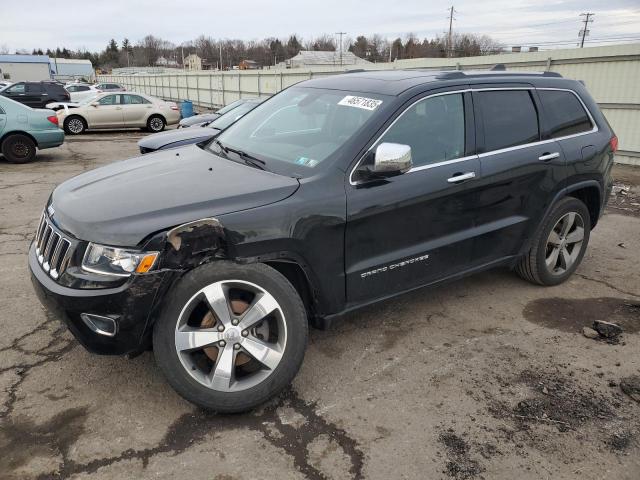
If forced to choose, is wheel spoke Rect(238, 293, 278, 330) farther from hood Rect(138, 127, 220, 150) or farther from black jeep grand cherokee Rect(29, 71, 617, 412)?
hood Rect(138, 127, 220, 150)

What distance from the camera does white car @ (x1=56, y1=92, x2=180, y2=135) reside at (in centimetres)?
1772

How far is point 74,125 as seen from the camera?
17781 mm

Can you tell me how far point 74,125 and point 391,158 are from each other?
57.7 ft

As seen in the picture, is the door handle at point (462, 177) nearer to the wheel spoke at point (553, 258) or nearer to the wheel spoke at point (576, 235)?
the wheel spoke at point (553, 258)

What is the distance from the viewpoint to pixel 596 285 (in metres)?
4.76

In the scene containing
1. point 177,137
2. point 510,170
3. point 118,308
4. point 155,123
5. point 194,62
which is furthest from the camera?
point 194,62

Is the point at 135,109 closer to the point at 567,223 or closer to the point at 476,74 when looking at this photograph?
the point at 476,74

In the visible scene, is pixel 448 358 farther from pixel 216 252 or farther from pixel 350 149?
pixel 216 252

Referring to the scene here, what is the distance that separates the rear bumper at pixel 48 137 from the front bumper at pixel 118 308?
33.6 ft

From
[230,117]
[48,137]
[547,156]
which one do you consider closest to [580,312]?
[547,156]

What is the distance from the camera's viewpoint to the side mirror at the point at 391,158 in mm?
3012

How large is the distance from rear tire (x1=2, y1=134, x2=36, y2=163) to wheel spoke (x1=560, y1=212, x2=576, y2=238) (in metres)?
11.2

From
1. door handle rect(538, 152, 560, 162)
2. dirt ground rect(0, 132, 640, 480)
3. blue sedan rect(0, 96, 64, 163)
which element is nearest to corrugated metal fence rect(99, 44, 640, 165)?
dirt ground rect(0, 132, 640, 480)

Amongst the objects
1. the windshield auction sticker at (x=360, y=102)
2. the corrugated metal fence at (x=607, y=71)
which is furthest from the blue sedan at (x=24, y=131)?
the corrugated metal fence at (x=607, y=71)
